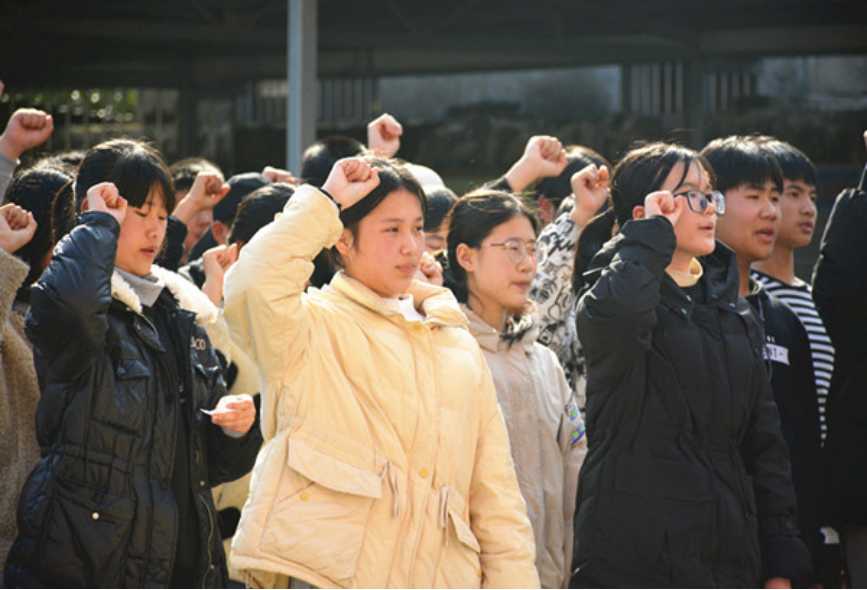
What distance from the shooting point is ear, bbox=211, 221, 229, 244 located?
4566 millimetres

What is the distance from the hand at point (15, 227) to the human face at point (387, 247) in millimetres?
995

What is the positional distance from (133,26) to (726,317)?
628 cm

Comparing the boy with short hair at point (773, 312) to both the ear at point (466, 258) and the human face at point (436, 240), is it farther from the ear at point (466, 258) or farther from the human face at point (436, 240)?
the human face at point (436, 240)

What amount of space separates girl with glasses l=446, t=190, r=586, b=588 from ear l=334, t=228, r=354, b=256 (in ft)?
2.29

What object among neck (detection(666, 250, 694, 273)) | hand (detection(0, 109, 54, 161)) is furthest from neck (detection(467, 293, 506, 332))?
hand (detection(0, 109, 54, 161))

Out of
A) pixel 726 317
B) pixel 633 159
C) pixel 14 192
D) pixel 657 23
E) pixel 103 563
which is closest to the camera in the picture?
pixel 103 563

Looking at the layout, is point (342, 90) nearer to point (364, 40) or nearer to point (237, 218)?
point (364, 40)

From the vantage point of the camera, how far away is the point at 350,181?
252cm

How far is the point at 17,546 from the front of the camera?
98.5 inches

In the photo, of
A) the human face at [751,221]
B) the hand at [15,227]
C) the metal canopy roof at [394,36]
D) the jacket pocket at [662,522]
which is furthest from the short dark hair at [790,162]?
the metal canopy roof at [394,36]

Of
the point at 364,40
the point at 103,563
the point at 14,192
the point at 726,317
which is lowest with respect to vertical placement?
the point at 103,563

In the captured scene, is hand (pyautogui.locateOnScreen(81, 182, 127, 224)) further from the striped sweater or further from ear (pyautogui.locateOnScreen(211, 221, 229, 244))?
the striped sweater

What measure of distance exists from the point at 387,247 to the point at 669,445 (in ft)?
2.84

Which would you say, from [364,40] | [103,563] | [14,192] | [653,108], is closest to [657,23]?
[653,108]
